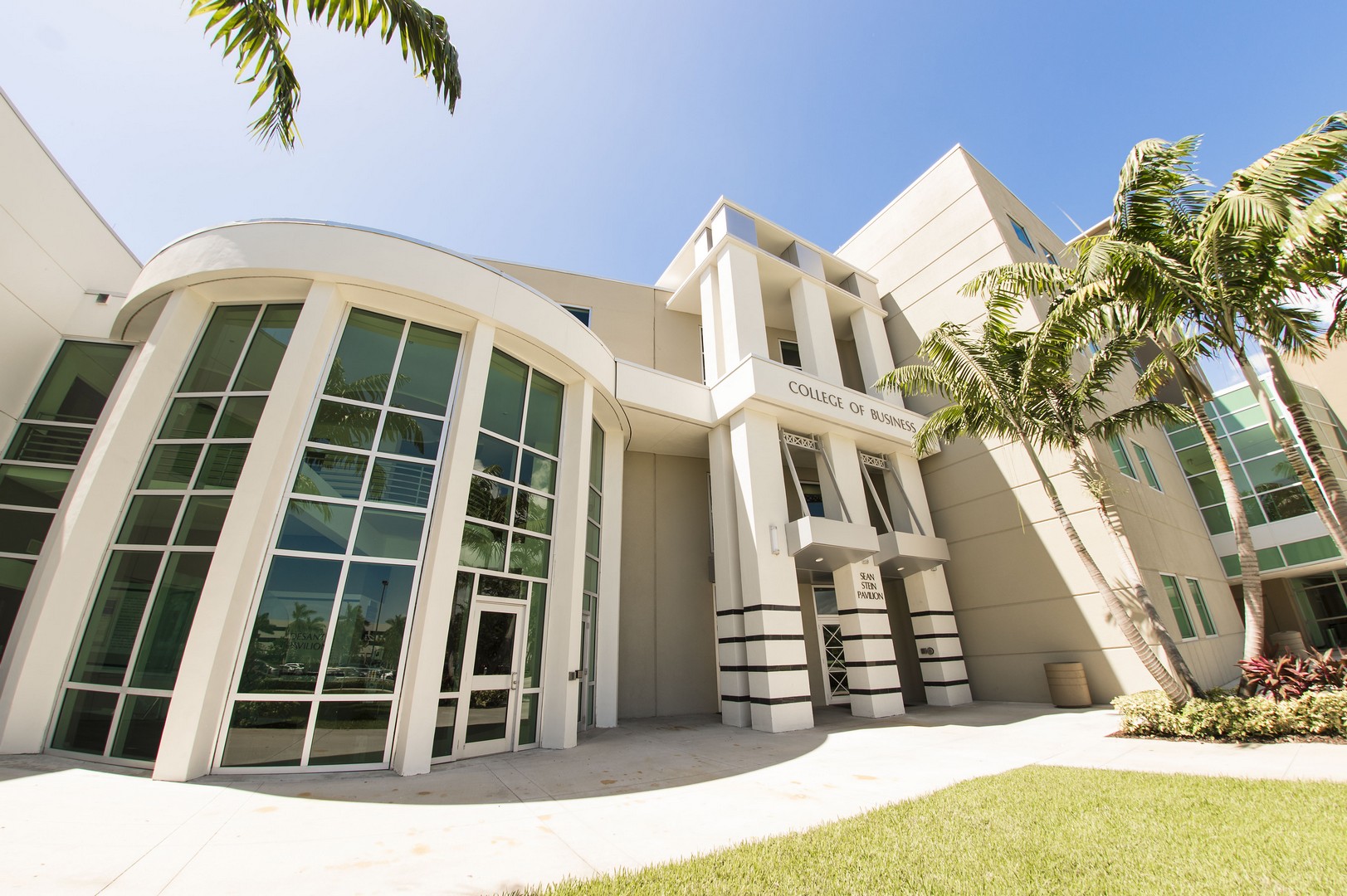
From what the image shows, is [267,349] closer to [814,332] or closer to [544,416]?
[544,416]

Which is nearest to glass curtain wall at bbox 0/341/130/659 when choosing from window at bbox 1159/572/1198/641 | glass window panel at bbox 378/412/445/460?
glass window panel at bbox 378/412/445/460

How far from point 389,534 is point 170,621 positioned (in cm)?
281

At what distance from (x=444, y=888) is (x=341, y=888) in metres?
0.67

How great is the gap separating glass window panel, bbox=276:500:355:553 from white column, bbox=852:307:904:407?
14246 millimetres

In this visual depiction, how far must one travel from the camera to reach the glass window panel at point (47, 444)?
31.8 ft

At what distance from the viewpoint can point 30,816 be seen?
14.8 feet

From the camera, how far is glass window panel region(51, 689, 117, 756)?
22.2 ft

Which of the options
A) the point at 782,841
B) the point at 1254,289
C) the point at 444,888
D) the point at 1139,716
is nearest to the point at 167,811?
the point at 444,888

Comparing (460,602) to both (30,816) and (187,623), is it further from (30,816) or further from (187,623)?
(30,816)

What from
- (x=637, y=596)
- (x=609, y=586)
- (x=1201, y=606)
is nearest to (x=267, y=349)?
(x=609, y=586)

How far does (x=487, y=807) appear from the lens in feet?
17.9

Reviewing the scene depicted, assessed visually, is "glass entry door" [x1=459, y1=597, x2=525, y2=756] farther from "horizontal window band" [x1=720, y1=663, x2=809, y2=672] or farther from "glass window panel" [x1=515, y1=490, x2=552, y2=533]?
"horizontal window band" [x1=720, y1=663, x2=809, y2=672]

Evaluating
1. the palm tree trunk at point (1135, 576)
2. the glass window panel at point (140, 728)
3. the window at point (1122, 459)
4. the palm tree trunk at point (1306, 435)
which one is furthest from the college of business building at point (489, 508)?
the palm tree trunk at point (1306, 435)

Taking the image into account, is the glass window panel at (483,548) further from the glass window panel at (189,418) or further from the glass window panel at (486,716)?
the glass window panel at (189,418)
